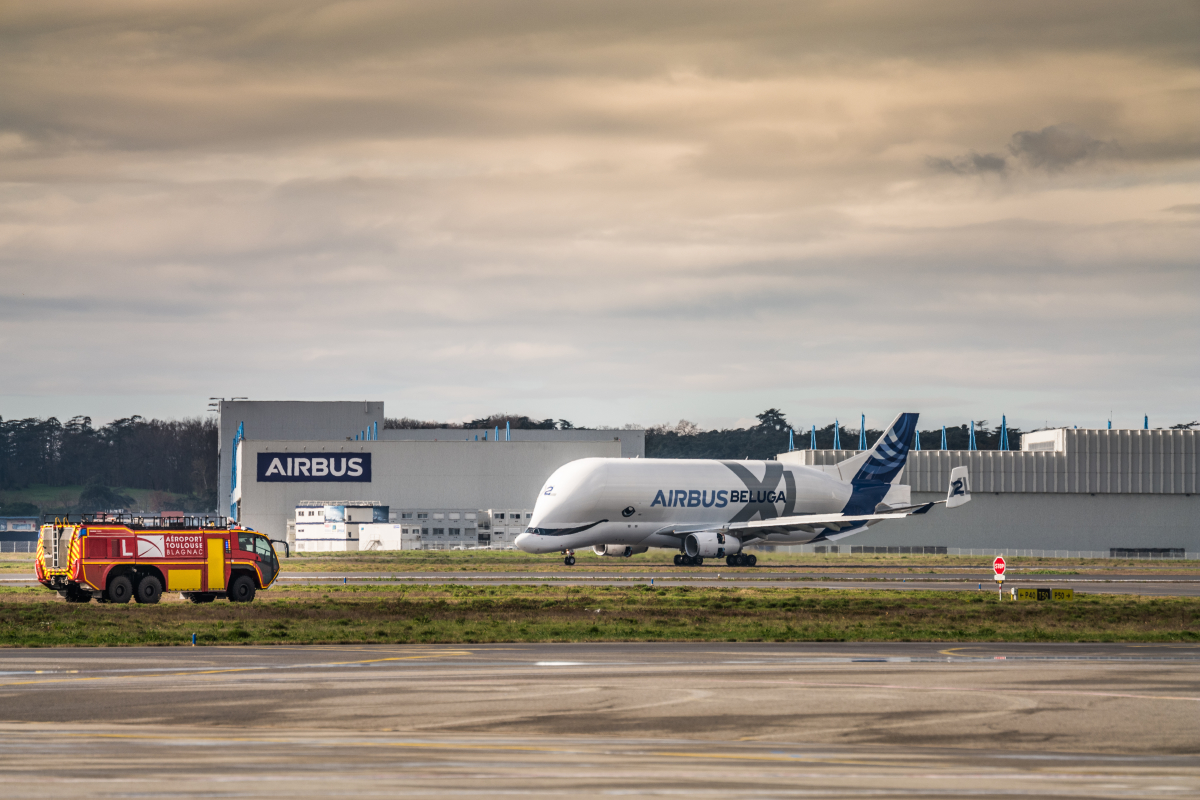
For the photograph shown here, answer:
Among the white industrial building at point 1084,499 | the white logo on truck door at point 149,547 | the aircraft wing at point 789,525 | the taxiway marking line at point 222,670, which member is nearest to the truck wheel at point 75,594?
the white logo on truck door at point 149,547

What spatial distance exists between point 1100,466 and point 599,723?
94974mm

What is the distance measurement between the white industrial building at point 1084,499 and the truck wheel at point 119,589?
71.5m

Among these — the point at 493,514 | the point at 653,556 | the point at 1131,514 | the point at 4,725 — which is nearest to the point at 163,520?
the point at 4,725

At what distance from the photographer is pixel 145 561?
40594mm

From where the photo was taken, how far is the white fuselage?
70312 millimetres

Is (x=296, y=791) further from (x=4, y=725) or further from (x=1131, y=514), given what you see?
(x=1131, y=514)

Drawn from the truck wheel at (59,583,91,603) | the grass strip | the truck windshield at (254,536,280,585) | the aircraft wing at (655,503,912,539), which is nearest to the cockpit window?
the grass strip

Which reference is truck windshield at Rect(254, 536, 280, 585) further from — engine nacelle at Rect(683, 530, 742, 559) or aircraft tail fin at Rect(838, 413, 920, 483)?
→ aircraft tail fin at Rect(838, 413, 920, 483)

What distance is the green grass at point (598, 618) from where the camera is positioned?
98.8ft

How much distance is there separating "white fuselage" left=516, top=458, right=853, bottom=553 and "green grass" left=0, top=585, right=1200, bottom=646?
76.0 feet

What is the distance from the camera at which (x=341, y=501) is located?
113m

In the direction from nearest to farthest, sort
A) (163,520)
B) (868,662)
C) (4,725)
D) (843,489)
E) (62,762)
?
(62,762)
(4,725)
(868,662)
(163,520)
(843,489)

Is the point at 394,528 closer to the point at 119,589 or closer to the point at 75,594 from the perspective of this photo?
the point at 75,594

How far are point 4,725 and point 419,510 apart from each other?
311 ft
